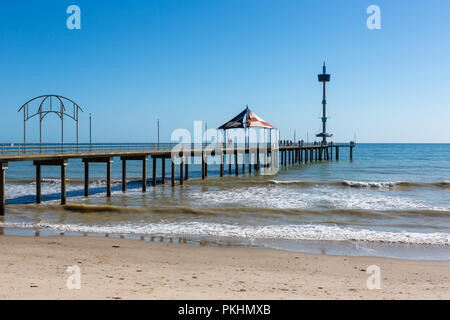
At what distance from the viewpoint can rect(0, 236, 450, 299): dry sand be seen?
619cm

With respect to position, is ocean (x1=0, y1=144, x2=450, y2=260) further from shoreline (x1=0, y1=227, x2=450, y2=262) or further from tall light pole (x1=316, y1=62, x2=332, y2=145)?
tall light pole (x1=316, y1=62, x2=332, y2=145)

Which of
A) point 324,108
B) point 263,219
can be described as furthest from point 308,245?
point 324,108

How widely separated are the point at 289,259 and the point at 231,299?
3.85 m

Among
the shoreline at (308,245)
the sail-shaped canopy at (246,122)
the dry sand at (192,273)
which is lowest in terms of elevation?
the shoreline at (308,245)

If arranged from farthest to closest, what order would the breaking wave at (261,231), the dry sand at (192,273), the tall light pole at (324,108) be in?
1. the tall light pole at (324,108)
2. the breaking wave at (261,231)
3. the dry sand at (192,273)

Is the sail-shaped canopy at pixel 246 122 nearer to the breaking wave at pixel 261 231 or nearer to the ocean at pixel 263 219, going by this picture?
the ocean at pixel 263 219

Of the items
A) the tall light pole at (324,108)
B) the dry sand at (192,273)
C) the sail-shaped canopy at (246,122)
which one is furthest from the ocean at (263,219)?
the tall light pole at (324,108)

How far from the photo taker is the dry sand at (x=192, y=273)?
6.19m

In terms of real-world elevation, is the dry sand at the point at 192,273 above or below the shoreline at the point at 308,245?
above

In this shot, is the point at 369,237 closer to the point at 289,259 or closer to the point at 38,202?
the point at 289,259

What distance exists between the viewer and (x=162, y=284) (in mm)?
6766

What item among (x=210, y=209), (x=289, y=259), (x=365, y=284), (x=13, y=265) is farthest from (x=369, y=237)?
(x=13, y=265)

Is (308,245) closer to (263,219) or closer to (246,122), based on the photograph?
(263,219)

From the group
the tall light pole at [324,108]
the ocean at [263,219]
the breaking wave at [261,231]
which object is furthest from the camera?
the tall light pole at [324,108]
